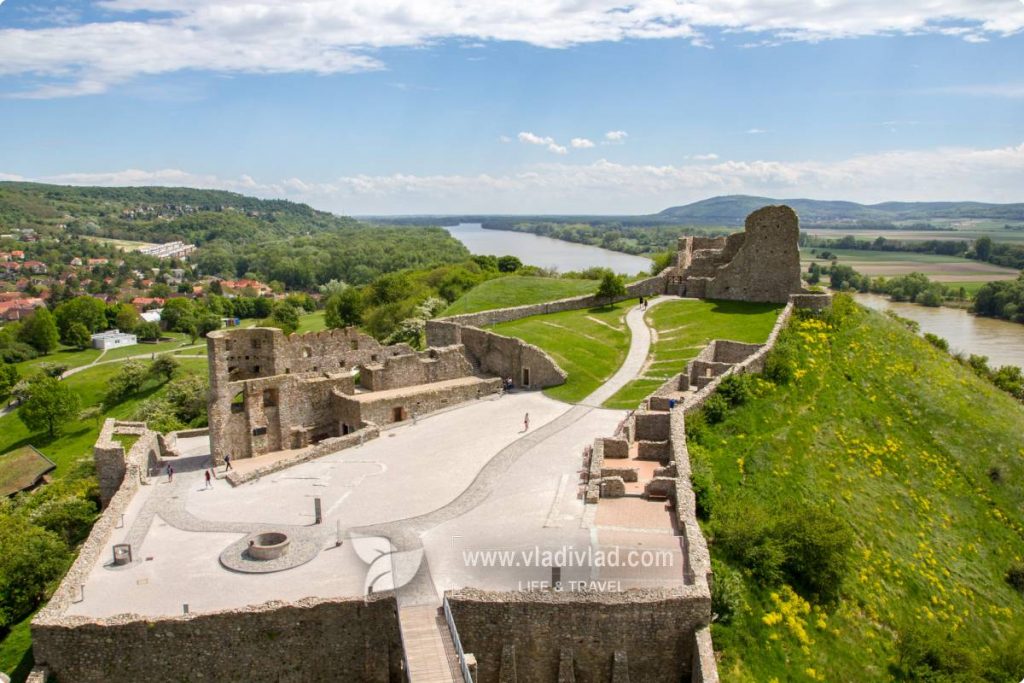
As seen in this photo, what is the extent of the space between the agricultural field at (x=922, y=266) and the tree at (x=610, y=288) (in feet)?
261

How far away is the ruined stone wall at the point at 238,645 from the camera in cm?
1479

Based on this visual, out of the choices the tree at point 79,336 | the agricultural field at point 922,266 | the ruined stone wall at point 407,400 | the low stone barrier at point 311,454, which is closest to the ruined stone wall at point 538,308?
the ruined stone wall at point 407,400

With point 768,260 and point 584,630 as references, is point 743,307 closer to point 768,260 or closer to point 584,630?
point 768,260

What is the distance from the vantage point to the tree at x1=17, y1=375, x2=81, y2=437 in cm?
5081

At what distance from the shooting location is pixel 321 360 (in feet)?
115

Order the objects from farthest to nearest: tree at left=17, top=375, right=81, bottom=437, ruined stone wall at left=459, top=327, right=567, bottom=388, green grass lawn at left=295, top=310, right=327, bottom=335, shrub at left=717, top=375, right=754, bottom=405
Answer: green grass lawn at left=295, top=310, right=327, bottom=335, tree at left=17, top=375, right=81, bottom=437, ruined stone wall at left=459, top=327, right=567, bottom=388, shrub at left=717, top=375, right=754, bottom=405

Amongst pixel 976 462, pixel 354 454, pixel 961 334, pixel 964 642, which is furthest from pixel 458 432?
pixel 961 334

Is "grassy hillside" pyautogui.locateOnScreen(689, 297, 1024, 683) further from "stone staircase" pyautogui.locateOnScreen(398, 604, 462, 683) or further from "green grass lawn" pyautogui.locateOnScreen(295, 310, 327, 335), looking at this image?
"green grass lawn" pyautogui.locateOnScreen(295, 310, 327, 335)

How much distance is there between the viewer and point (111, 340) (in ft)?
304

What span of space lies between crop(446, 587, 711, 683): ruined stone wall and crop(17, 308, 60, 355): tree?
305 feet

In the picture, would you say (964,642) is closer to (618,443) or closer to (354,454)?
(618,443)

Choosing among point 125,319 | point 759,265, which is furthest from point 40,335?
point 759,265

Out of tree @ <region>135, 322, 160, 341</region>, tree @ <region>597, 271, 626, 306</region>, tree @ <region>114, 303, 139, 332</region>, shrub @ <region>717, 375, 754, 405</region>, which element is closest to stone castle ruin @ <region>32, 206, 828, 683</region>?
shrub @ <region>717, 375, 754, 405</region>

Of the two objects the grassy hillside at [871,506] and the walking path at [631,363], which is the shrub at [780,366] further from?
the walking path at [631,363]
